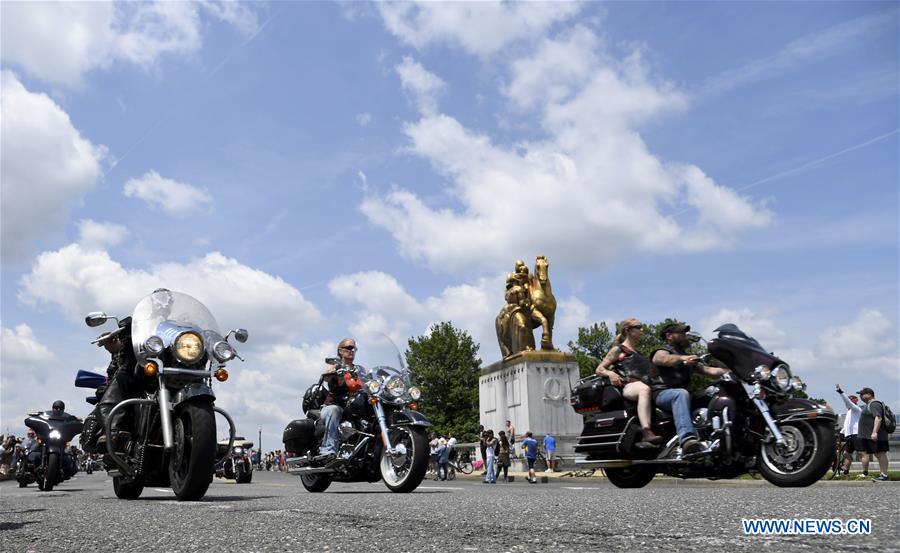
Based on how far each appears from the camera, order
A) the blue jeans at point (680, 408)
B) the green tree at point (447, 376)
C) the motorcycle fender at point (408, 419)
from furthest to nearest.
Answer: the green tree at point (447, 376)
the motorcycle fender at point (408, 419)
the blue jeans at point (680, 408)

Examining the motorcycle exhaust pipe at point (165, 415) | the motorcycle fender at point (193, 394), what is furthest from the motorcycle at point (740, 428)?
the motorcycle exhaust pipe at point (165, 415)

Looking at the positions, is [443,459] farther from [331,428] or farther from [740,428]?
[740,428]

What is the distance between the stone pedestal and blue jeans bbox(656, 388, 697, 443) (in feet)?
76.7

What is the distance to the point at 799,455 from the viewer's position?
693 cm

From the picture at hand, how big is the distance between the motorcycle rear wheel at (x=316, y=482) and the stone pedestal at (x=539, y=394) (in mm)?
21703

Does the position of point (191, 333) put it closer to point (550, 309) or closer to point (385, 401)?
point (385, 401)

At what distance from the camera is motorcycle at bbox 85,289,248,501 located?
6559 mm

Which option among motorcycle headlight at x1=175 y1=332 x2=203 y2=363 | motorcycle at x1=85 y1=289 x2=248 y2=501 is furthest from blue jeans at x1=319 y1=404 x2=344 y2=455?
motorcycle headlight at x1=175 y1=332 x2=203 y2=363

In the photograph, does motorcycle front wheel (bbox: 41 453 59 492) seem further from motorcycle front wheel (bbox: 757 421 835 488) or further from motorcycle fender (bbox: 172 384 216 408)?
motorcycle front wheel (bbox: 757 421 835 488)

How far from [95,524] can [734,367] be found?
17.5ft

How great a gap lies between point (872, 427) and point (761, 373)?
6.37 metres

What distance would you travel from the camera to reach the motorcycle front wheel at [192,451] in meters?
6.45

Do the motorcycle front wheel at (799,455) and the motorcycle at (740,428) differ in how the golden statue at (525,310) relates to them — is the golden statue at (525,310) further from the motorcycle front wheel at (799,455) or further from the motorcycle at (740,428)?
the motorcycle front wheel at (799,455)

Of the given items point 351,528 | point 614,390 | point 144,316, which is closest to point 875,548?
point 351,528
